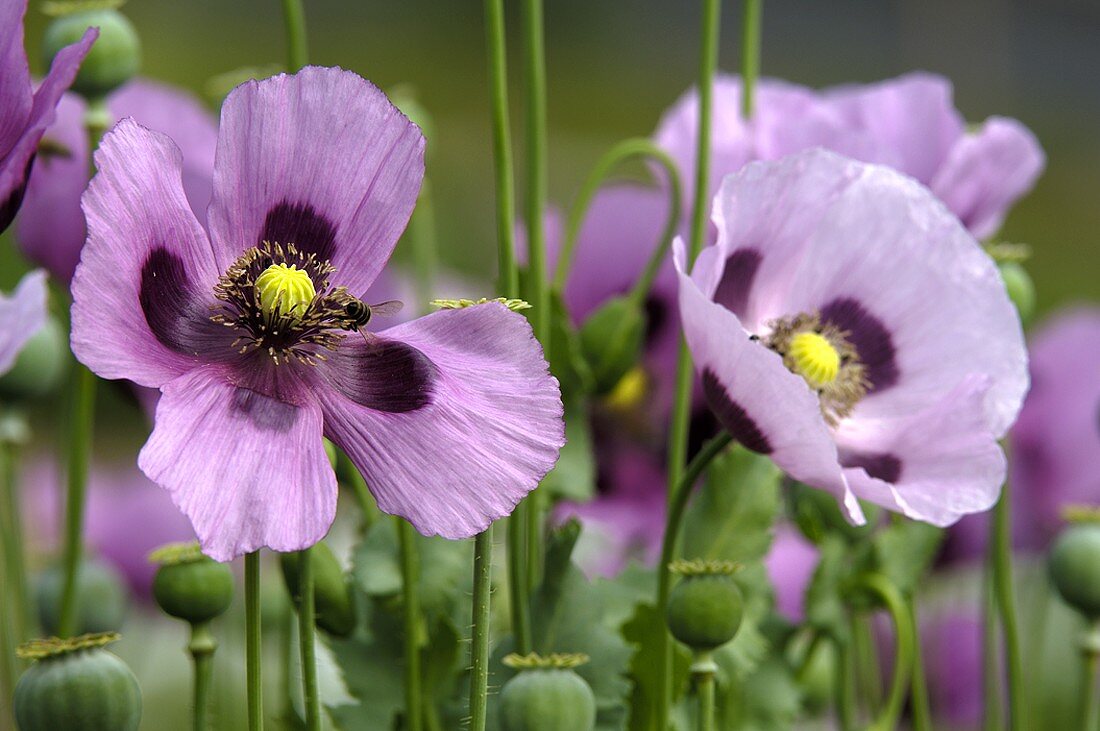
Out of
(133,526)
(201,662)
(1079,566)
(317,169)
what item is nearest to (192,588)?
(201,662)

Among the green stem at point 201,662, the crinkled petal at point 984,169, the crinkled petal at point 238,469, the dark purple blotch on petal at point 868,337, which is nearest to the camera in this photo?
the crinkled petal at point 238,469

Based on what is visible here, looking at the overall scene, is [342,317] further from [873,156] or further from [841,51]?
[841,51]

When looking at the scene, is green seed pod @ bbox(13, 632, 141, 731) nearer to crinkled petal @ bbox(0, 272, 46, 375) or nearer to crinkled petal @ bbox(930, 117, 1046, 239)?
crinkled petal @ bbox(0, 272, 46, 375)

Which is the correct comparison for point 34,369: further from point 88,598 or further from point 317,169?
point 317,169

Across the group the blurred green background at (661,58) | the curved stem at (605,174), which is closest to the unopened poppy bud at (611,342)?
the curved stem at (605,174)

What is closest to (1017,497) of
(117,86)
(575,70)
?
(117,86)

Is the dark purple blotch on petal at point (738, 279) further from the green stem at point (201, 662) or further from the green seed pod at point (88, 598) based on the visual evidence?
the green seed pod at point (88, 598)
